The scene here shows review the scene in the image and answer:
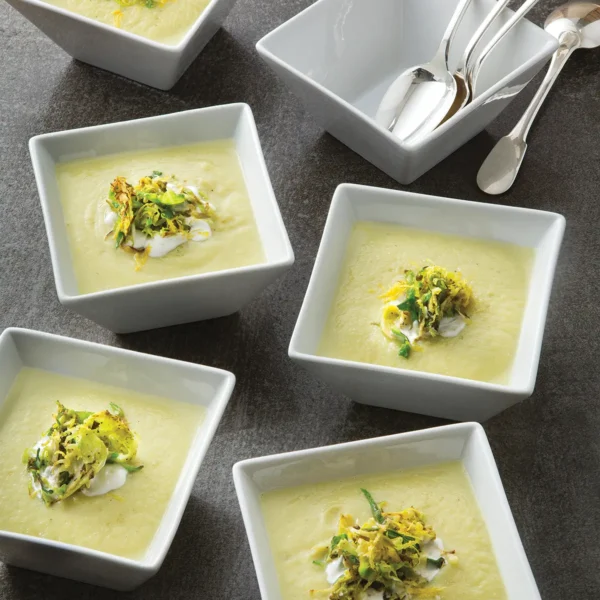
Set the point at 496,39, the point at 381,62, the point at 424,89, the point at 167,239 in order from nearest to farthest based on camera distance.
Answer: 1. the point at 167,239
2. the point at 496,39
3. the point at 424,89
4. the point at 381,62

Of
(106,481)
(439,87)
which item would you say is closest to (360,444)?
(106,481)

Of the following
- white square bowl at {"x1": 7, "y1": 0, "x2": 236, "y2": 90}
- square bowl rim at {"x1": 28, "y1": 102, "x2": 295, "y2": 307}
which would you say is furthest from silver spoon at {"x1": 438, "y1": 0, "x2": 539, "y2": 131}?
white square bowl at {"x1": 7, "y1": 0, "x2": 236, "y2": 90}

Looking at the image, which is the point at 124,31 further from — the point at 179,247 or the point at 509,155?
the point at 509,155

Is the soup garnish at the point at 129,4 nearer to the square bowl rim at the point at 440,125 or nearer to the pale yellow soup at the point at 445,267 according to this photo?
the square bowl rim at the point at 440,125

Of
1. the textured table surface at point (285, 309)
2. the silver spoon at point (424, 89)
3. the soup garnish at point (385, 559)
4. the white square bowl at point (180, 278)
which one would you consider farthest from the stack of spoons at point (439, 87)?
the soup garnish at point (385, 559)

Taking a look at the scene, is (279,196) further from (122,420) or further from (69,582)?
(69,582)

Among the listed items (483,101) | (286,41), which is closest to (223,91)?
(286,41)

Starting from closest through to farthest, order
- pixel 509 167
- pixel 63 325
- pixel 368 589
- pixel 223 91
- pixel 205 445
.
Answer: pixel 368 589, pixel 205 445, pixel 63 325, pixel 509 167, pixel 223 91
